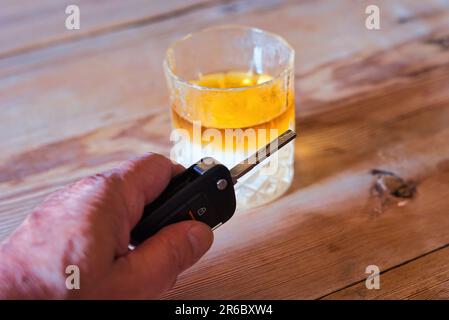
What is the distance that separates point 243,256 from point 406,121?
261 millimetres

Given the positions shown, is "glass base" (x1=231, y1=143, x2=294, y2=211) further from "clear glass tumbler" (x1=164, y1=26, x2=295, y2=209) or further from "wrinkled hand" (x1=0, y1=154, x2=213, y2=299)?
"wrinkled hand" (x1=0, y1=154, x2=213, y2=299)

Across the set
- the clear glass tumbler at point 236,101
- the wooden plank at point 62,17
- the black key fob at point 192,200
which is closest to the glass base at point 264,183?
the clear glass tumbler at point 236,101

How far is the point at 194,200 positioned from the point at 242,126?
0.41 ft

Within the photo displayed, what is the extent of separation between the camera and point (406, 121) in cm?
64

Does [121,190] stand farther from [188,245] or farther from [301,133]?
[301,133]

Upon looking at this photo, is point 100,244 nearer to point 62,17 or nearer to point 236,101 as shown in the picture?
point 236,101

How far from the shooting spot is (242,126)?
524mm

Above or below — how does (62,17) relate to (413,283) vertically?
above

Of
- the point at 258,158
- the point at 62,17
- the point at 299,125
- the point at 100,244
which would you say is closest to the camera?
the point at 100,244

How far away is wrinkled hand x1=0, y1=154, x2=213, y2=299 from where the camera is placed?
349 millimetres

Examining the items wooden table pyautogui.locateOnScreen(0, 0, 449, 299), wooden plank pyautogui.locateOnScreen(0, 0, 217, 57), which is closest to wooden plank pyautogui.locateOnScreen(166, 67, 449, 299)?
wooden table pyautogui.locateOnScreen(0, 0, 449, 299)

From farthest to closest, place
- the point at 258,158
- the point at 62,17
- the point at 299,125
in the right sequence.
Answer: the point at 62,17 < the point at 299,125 < the point at 258,158

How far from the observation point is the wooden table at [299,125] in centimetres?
49

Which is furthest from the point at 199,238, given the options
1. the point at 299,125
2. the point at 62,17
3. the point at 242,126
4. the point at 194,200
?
the point at 62,17
